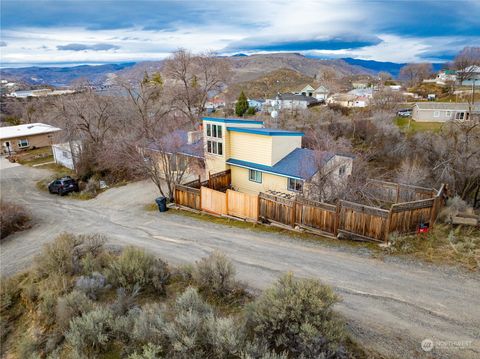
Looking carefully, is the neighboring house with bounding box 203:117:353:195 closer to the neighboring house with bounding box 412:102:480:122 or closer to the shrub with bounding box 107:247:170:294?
the shrub with bounding box 107:247:170:294

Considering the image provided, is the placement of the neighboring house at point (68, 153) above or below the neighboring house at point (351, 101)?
below

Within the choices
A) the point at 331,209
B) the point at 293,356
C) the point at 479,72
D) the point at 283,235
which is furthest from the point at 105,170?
the point at 479,72

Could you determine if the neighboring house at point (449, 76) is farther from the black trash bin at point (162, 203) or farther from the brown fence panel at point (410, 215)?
the black trash bin at point (162, 203)

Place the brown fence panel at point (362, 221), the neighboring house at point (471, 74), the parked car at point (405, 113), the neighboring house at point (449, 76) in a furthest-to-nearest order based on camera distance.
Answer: the neighboring house at point (449, 76) → the neighboring house at point (471, 74) → the parked car at point (405, 113) → the brown fence panel at point (362, 221)

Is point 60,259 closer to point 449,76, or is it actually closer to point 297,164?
point 297,164

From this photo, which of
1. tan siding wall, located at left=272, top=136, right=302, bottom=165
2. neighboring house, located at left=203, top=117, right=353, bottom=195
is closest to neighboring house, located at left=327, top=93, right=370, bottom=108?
tan siding wall, located at left=272, top=136, right=302, bottom=165

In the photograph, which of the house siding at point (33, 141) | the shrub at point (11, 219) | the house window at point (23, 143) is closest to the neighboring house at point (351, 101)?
the house siding at point (33, 141)

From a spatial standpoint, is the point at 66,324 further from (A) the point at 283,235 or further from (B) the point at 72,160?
(B) the point at 72,160
